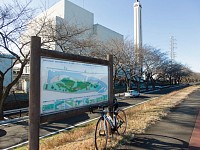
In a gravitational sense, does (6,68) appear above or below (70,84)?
above

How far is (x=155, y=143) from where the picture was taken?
18.8 feet

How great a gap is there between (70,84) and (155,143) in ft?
8.59

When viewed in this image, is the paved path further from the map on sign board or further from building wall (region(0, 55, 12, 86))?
building wall (region(0, 55, 12, 86))

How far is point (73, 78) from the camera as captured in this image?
5.38 metres

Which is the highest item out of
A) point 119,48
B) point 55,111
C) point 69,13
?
point 69,13

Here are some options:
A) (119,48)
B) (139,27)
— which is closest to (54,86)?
(119,48)

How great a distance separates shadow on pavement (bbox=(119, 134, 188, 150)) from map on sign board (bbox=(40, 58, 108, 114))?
151 centimetres

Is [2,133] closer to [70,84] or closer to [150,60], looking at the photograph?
[70,84]

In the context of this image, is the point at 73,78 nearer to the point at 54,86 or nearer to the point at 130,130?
the point at 54,86

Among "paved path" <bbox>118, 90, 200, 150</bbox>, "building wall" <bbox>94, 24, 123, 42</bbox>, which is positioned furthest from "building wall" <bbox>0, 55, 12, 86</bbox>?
"building wall" <bbox>94, 24, 123, 42</bbox>

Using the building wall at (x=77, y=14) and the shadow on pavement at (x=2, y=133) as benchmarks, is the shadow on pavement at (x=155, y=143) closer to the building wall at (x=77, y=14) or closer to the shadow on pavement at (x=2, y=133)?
the shadow on pavement at (x=2, y=133)

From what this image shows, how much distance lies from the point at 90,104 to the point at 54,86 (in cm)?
161

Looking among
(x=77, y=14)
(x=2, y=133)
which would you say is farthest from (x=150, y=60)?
(x=2, y=133)

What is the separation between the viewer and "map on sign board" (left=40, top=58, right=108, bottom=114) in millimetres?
4555
